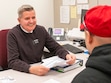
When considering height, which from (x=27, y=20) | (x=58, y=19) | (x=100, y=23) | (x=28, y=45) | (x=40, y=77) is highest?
(x=100, y=23)

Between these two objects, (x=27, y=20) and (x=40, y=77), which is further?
(x=27, y=20)

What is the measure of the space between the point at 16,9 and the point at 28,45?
3.83 ft

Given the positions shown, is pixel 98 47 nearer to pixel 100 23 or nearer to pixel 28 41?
pixel 100 23

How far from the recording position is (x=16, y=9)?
10.5 feet

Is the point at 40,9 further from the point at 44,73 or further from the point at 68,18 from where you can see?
the point at 44,73

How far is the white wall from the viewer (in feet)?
10.0

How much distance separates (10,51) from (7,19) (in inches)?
46.7

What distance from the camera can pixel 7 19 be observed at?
122 inches

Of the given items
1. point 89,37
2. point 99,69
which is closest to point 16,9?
point 89,37

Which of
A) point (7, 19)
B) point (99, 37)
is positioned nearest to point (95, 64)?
point (99, 37)

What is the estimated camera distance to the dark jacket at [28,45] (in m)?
2.05

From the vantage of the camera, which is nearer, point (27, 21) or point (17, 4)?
point (27, 21)

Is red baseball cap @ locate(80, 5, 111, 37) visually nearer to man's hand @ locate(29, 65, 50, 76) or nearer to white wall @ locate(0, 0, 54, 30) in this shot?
man's hand @ locate(29, 65, 50, 76)

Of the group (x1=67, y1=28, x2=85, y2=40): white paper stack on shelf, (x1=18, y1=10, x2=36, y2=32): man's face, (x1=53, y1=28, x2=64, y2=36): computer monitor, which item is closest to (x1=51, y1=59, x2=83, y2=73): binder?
(x1=18, y1=10, x2=36, y2=32): man's face
